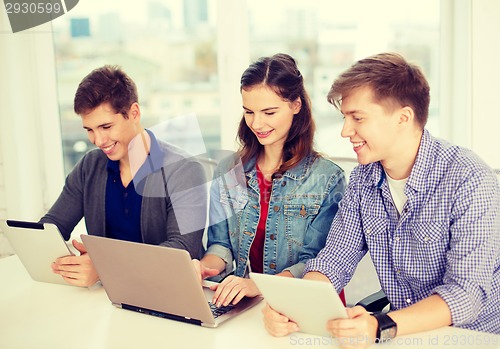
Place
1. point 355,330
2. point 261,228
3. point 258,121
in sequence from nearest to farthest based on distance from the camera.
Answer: point 355,330 < point 258,121 < point 261,228

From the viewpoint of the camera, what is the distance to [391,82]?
1645mm

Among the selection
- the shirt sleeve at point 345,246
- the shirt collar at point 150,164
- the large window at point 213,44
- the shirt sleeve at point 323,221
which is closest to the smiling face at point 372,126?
the shirt sleeve at point 345,246

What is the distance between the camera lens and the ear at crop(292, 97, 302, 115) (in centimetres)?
201

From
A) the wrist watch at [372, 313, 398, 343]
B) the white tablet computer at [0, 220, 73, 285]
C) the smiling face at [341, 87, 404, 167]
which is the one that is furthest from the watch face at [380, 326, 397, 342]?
the white tablet computer at [0, 220, 73, 285]

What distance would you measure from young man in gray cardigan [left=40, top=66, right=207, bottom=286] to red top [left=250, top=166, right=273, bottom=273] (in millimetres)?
183

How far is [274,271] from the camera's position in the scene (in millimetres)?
2035

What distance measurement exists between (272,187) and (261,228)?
0.46 feet

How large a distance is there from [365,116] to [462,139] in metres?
1.14

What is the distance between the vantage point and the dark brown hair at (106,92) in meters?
2.11

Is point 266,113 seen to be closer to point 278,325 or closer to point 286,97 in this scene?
point 286,97

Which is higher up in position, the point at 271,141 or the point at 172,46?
the point at 172,46

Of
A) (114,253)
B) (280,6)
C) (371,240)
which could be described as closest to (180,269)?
(114,253)

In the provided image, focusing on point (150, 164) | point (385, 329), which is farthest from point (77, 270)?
point (385, 329)

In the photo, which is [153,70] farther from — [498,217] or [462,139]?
[498,217]
